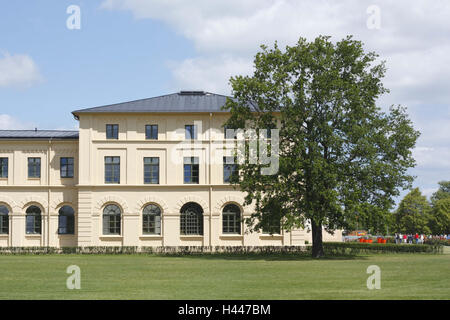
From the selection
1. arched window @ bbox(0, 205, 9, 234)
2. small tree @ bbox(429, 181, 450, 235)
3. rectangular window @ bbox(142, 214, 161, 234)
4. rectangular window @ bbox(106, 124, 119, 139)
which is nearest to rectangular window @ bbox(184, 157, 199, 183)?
rectangular window @ bbox(142, 214, 161, 234)

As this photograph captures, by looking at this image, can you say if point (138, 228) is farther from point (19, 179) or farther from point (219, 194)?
point (19, 179)

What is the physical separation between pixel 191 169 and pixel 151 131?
16.3 feet

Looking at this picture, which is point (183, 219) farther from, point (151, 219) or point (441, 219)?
point (441, 219)

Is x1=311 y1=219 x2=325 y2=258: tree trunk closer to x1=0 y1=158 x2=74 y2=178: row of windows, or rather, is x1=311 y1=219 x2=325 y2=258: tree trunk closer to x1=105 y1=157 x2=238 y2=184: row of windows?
x1=105 y1=157 x2=238 y2=184: row of windows

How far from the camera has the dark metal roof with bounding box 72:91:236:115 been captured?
55.0 metres

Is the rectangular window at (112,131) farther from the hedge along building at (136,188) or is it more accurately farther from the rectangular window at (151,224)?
the rectangular window at (151,224)

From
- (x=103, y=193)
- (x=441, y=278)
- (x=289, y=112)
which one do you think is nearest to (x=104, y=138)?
(x=103, y=193)

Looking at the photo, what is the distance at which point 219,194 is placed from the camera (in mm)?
54719

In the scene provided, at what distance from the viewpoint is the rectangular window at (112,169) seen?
5512 cm

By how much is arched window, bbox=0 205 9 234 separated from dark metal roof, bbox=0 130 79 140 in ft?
22.0

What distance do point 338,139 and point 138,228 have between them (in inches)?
853

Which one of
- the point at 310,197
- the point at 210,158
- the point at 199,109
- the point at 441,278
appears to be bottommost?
the point at 441,278

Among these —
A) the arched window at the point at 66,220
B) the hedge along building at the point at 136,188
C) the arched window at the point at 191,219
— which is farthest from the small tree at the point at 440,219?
the arched window at the point at 66,220
